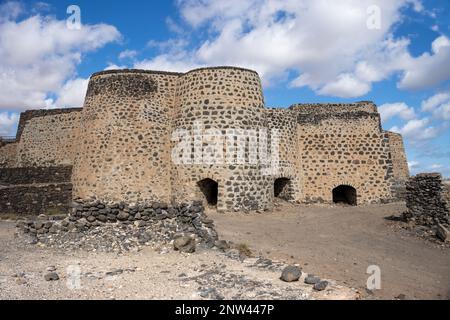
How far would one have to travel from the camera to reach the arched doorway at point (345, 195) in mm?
19000

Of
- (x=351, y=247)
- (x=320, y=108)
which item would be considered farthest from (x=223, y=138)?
(x=320, y=108)

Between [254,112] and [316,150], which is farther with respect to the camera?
[316,150]

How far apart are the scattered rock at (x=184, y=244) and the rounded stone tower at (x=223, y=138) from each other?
6105 millimetres

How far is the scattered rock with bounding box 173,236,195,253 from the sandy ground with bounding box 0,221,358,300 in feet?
0.48

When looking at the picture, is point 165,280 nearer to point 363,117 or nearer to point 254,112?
point 254,112

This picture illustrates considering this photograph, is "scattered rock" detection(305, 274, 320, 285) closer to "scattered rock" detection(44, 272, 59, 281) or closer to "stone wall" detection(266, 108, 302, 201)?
"scattered rock" detection(44, 272, 59, 281)

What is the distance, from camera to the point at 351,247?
31.5 ft

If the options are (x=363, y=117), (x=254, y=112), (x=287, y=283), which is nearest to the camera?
(x=287, y=283)

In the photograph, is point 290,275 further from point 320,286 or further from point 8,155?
point 8,155

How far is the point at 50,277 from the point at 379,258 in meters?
6.80

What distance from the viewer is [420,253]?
30.8 feet

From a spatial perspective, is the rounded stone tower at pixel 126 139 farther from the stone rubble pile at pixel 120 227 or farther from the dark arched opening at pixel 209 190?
the stone rubble pile at pixel 120 227

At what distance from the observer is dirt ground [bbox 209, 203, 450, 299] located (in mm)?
6762
